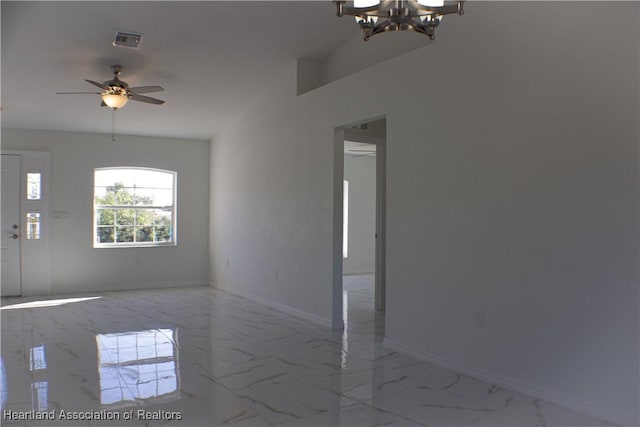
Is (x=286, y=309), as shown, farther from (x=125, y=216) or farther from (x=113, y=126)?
(x=113, y=126)

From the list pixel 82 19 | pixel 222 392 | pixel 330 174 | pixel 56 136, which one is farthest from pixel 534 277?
pixel 56 136

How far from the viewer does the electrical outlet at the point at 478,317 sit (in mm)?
3545

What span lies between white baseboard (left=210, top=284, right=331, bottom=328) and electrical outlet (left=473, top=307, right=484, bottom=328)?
191 centimetres

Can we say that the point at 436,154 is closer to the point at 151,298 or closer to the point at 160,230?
the point at 151,298

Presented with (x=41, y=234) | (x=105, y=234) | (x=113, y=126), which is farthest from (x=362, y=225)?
(x=41, y=234)

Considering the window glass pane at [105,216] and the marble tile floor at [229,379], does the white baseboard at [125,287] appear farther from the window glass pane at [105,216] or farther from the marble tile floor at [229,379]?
the marble tile floor at [229,379]

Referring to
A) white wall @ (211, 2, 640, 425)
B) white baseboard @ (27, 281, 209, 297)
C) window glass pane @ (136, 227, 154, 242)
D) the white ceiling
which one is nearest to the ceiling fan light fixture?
the white ceiling

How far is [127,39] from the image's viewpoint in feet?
14.8

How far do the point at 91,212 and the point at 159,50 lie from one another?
3.76m

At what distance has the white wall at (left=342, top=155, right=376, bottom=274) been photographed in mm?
9992

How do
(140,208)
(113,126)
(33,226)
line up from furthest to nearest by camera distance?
(140,208)
(113,126)
(33,226)

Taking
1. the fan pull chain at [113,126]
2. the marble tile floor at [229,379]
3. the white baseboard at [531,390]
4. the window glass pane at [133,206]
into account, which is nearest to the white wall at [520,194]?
the white baseboard at [531,390]

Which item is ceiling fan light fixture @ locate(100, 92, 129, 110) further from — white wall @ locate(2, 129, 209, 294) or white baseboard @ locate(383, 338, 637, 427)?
white baseboard @ locate(383, 338, 637, 427)

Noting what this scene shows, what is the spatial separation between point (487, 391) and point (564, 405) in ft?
1.54
